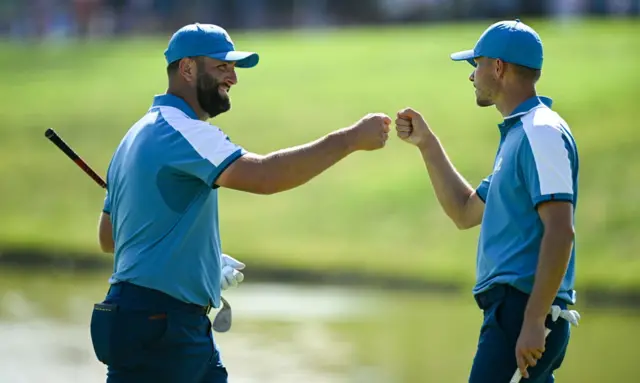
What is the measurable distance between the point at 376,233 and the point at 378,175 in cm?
185

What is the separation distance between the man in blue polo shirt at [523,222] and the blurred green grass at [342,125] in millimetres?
9786

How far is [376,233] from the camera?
56.3ft

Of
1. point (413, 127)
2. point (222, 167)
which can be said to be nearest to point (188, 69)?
point (222, 167)

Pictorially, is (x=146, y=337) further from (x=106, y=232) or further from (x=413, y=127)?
(x=413, y=127)

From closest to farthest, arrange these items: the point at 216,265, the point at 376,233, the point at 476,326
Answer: the point at 216,265
the point at 476,326
the point at 376,233

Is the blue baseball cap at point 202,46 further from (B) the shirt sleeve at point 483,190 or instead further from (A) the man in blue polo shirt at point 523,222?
(B) the shirt sleeve at point 483,190

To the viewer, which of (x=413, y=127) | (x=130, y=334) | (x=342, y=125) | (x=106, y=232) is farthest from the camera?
(x=342, y=125)

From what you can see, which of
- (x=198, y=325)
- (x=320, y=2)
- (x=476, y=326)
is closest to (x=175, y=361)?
(x=198, y=325)

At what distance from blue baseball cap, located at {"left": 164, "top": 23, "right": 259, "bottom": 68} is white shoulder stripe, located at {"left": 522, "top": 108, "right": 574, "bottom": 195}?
1186mm

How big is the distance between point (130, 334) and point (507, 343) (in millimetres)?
1367

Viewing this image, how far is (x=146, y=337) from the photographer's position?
4996 millimetres

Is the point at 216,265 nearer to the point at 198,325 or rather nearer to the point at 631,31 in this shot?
the point at 198,325

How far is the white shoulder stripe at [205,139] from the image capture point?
4949 millimetres

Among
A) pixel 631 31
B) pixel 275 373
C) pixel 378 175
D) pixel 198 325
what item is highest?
pixel 631 31
